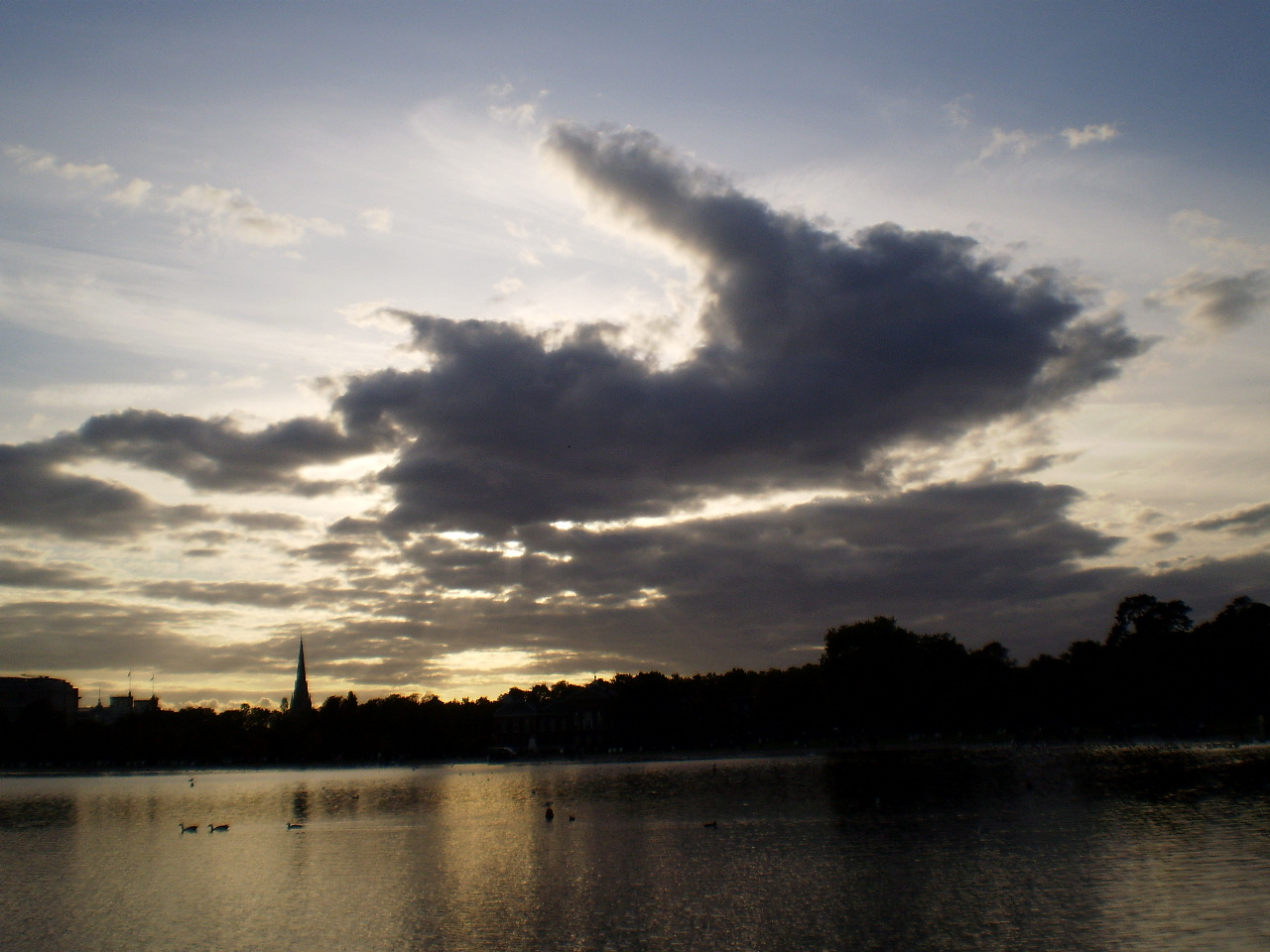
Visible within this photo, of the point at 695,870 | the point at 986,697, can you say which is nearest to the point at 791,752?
the point at 986,697

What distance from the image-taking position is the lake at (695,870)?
3142 centimetres

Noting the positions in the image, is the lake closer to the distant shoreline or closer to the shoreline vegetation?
the distant shoreline

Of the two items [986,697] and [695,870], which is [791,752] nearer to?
[986,697]

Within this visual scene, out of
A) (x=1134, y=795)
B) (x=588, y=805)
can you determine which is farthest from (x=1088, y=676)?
(x=588, y=805)

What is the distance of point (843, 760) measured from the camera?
4966 inches

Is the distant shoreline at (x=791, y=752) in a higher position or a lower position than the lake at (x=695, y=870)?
lower

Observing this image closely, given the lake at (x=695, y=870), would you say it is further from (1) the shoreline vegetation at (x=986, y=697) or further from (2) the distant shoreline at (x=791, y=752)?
(1) the shoreline vegetation at (x=986, y=697)

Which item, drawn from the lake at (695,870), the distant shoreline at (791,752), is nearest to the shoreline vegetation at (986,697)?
the distant shoreline at (791,752)

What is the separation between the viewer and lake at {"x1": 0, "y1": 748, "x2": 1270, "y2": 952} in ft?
103

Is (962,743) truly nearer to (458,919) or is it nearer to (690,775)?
(690,775)

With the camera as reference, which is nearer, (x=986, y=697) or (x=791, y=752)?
(x=791, y=752)

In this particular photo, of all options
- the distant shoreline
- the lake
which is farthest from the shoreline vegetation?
the lake

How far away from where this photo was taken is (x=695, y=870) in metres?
43.2

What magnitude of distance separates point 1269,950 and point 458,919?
26.5m
